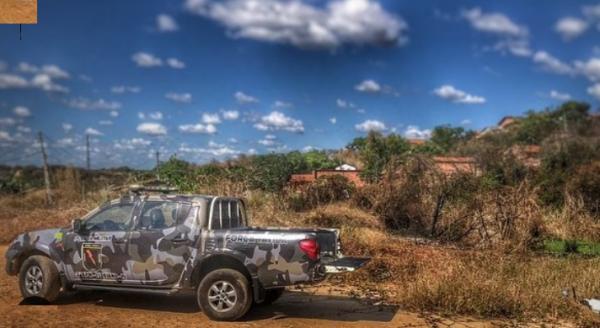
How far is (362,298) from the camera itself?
10852 mm

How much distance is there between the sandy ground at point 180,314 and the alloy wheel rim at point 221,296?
0.86 ft

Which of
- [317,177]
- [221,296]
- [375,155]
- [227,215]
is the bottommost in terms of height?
[221,296]

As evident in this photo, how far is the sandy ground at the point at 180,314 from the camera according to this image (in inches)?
346

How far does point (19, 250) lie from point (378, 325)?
5.97 metres

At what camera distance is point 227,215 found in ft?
32.3

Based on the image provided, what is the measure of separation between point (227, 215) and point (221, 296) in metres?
1.49

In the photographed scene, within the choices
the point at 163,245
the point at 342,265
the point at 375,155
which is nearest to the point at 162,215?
the point at 163,245

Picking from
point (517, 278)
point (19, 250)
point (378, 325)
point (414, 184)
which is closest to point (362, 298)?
point (378, 325)

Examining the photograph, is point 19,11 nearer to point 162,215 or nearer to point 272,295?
point 162,215

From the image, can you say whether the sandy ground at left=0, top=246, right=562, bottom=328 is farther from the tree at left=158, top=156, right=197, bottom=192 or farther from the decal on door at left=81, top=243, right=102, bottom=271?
the tree at left=158, top=156, right=197, bottom=192

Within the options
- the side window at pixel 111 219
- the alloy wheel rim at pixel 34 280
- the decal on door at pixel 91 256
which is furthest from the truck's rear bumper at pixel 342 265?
the alloy wheel rim at pixel 34 280

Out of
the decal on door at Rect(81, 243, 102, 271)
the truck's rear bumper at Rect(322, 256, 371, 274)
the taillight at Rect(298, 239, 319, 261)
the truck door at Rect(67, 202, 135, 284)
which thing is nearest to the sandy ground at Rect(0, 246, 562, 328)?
the truck door at Rect(67, 202, 135, 284)

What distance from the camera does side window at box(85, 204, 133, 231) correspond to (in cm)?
959

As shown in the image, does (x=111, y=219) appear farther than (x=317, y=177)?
No
